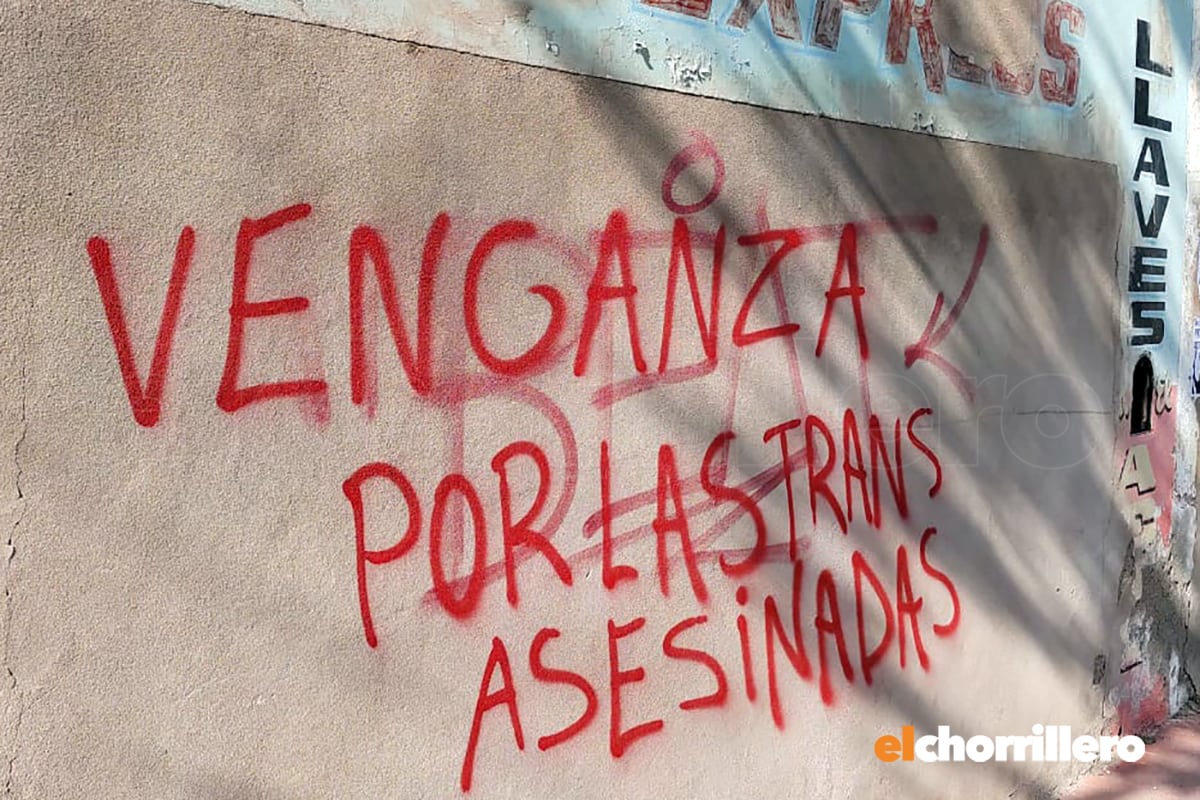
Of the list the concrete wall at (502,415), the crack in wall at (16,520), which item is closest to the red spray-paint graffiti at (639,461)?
the concrete wall at (502,415)

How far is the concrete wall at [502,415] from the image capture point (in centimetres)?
200

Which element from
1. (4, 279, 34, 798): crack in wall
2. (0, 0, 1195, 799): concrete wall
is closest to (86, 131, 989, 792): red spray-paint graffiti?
(0, 0, 1195, 799): concrete wall

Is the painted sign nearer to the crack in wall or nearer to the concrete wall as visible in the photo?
the concrete wall

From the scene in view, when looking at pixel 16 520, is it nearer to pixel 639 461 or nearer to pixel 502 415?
pixel 502 415

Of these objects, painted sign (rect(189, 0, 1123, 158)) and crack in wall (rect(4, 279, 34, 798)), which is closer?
crack in wall (rect(4, 279, 34, 798))

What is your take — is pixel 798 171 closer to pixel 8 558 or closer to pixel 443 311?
pixel 443 311

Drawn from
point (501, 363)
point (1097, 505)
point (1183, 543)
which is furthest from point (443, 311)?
point (1183, 543)

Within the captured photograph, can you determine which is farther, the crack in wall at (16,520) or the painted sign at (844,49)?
the painted sign at (844,49)

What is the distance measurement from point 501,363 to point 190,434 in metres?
0.70

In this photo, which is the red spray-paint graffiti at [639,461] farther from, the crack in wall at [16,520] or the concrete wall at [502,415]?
the crack in wall at [16,520]

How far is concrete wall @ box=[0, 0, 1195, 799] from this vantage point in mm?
2000

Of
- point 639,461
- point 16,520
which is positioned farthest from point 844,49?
point 16,520

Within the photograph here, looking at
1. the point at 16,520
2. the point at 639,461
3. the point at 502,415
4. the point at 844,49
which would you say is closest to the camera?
the point at 16,520

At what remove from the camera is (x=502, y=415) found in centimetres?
258
